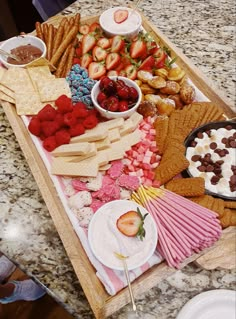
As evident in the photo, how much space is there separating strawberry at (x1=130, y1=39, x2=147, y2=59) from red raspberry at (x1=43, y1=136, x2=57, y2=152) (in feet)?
1.58

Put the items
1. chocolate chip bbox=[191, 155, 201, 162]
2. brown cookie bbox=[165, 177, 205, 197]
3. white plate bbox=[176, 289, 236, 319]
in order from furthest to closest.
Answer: chocolate chip bbox=[191, 155, 201, 162]
brown cookie bbox=[165, 177, 205, 197]
white plate bbox=[176, 289, 236, 319]

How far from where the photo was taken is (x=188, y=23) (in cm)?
174

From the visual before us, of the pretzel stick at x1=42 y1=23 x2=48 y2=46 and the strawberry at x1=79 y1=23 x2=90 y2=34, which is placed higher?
the pretzel stick at x1=42 y1=23 x2=48 y2=46

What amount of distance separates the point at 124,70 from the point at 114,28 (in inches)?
8.6

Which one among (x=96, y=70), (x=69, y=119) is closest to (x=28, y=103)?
(x=69, y=119)

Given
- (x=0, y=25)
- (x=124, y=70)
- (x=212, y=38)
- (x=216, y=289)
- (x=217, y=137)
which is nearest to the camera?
(x=216, y=289)

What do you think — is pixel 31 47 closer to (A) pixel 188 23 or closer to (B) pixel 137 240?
(A) pixel 188 23

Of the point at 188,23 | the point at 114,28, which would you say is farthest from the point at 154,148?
the point at 188,23

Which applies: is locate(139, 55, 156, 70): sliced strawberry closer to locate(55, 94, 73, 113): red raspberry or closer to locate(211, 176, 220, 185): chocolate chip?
locate(55, 94, 73, 113): red raspberry

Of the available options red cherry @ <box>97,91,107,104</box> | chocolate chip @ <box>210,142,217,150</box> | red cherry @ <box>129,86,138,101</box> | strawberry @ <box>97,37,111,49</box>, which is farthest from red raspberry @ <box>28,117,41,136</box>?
chocolate chip @ <box>210,142,217,150</box>

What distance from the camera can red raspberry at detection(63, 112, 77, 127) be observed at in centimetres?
131

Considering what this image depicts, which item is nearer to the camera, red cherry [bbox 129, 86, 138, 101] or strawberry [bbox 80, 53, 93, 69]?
red cherry [bbox 129, 86, 138, 101]

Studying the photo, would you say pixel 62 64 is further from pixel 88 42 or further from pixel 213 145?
pixel 213 145

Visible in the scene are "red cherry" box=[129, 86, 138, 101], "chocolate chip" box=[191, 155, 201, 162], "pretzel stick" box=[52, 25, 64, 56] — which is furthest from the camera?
"pretzel stick" box=[52, 25, 64, 56]
